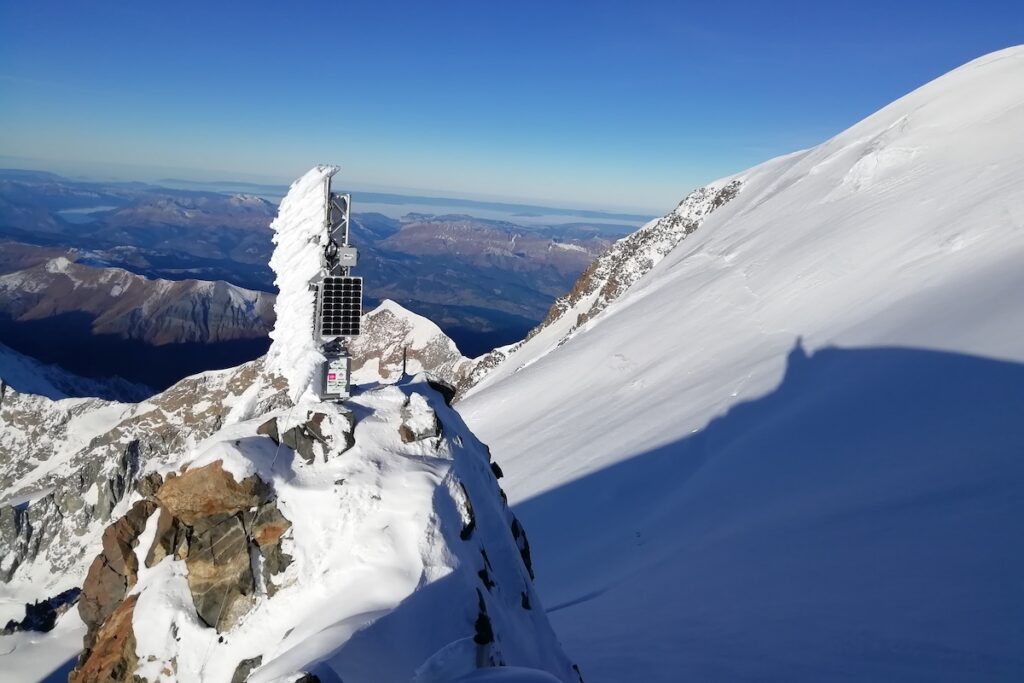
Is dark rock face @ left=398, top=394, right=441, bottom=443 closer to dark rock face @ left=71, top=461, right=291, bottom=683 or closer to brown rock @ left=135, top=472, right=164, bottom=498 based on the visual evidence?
dark rock face @ left=71, top=461, right=291, bottom=683

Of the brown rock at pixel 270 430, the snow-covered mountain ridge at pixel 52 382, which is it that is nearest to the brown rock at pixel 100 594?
the brown rock at pixel 270 430

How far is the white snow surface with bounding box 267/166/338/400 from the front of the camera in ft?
42.5

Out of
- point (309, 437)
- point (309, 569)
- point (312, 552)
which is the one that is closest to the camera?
point (309, 569)

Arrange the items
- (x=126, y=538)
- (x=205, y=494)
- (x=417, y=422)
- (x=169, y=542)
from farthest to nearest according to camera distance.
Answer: (x=417, y=422) → (x=126, y=538) → (x=169, y=542) → (x=205, y=494)

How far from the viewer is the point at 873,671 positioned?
8.76 metres

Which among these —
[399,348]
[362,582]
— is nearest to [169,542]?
[362,582]

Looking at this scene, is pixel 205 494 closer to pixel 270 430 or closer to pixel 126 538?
pixel 270 430

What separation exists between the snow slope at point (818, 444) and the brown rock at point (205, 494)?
24.3ft

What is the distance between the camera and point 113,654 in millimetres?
9898

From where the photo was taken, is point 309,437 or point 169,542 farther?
point 309,437

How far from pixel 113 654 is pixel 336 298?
744 cm

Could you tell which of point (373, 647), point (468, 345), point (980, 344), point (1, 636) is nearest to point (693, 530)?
point (980, 344)

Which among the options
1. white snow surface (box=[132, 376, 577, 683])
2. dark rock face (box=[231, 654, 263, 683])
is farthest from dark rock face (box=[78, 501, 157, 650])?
dark rock face (box=[231, 654, 263, 683])

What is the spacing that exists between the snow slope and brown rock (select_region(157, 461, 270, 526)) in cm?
741
